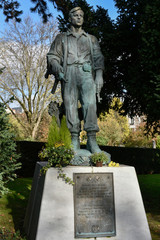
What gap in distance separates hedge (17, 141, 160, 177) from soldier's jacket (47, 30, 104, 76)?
976 cm

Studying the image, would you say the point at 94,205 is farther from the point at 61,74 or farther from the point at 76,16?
the point at 76,16

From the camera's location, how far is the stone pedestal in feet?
14.4

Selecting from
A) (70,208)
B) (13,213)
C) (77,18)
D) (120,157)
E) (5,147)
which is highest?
(120,157)

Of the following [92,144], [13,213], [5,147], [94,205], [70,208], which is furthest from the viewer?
[13,213]

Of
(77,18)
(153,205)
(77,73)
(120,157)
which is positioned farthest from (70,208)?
(120,157)

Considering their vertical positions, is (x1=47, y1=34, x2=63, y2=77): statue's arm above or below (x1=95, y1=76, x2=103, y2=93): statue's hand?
above

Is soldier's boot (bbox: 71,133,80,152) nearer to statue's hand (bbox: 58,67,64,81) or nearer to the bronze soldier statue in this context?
the bronze soldier statue

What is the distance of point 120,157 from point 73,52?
13.9 m

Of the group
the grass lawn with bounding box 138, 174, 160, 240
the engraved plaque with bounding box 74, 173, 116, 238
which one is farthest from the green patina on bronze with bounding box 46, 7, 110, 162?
the grass lawn with bounding box 138, 174, 160, 240

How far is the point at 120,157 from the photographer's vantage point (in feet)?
61.3

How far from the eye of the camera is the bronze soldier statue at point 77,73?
546 centimetres

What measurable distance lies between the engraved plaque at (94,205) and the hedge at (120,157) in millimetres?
10406

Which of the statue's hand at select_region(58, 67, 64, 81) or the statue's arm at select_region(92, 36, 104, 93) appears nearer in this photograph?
the statue's hand at select_region(58, 67, 64, 81)

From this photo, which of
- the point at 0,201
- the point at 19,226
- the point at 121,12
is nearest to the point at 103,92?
the point at 121,12
